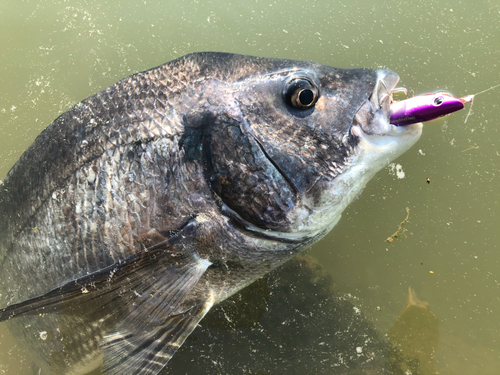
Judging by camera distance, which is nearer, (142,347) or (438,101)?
(438,101)

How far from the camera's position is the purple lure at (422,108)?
1305 mm

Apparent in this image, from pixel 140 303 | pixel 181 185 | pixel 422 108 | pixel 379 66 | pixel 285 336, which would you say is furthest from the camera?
pixel 379 66

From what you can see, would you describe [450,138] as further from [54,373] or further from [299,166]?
[54,373]

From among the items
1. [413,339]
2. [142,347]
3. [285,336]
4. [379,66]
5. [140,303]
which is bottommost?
[413,339]

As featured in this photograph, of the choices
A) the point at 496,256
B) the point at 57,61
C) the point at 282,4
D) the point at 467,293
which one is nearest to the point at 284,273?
the point at 467,293

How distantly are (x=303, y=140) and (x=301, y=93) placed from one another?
195 millimetres

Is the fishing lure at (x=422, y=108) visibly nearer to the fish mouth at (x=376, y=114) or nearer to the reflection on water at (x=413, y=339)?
the fish mouth at (x=376, y=114)

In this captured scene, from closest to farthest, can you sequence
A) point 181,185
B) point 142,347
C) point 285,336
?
1. point 181,185
2. point 142,347
3. point 285,336

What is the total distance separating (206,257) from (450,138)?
2.32 metres

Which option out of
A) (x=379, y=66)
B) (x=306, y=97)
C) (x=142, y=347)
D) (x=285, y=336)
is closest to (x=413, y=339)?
(x=285, y=336)

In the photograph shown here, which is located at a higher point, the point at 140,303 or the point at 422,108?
the point at 422,108

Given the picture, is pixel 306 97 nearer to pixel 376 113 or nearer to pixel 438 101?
pixel 376 113

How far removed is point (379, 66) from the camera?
285cm

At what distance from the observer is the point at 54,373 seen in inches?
84.7
